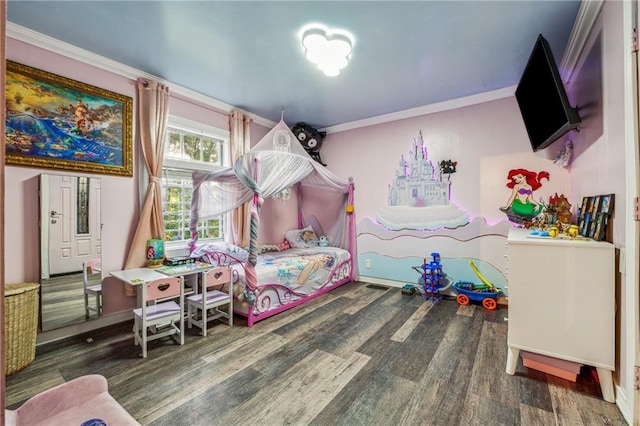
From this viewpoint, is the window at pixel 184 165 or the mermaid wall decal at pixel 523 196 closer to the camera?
the mermaid wall decal at pixel 523 196

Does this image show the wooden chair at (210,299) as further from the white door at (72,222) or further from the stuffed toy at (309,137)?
the stuffed toy at (309,137)

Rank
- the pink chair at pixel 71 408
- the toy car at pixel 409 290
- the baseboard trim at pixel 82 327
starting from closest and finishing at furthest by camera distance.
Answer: the pink chair at pixel 71 408 → the baseboard trim at pixel 82 327 → the toy car at pixel 409 290

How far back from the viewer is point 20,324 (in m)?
2.07

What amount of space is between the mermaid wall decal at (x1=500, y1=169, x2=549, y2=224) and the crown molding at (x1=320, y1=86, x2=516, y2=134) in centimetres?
99

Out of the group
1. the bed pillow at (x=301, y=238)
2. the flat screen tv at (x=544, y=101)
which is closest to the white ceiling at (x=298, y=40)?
the flat screen tv at (x=544, y=101)

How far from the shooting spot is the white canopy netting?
9.57ft

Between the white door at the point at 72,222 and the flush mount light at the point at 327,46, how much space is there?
8.03 feet

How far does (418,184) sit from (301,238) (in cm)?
208

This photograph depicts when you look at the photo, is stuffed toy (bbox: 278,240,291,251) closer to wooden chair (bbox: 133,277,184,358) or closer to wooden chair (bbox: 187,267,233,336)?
wooden chair (bbox: 187,267,233,336)

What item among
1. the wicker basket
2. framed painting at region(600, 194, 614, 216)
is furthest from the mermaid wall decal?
the wicker basket

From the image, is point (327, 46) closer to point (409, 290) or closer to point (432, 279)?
point (432, 279)

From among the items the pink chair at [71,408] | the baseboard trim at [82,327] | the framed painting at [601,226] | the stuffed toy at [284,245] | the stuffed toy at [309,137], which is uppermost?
the stuffed toy at [309,137]

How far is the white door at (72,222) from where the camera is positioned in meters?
2.47

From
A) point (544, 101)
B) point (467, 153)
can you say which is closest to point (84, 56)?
point (544, 101)
